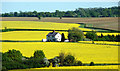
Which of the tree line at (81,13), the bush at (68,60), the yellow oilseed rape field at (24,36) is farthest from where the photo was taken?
the tree line at (81,13)

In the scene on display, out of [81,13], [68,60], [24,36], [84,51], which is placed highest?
[81,13]

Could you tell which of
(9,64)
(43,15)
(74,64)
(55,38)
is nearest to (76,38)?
(55,38)

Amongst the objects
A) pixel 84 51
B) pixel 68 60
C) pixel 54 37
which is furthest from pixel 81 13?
pixel 68 60

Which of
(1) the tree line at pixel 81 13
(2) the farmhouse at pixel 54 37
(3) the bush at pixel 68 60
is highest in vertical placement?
(1) the tree line at pixel 81 13

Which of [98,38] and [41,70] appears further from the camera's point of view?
[98,38]

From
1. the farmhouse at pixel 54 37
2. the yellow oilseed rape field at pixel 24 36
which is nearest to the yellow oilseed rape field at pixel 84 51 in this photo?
the farmhouse at pixel 54 37

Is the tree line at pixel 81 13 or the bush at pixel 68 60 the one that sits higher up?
the tree line at pixel 81 13

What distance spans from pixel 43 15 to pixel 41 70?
146725 millimetres

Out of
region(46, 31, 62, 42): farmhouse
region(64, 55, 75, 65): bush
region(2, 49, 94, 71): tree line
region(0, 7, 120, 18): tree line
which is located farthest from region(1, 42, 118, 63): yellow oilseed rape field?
region(0, 7, 120, 18): tree line

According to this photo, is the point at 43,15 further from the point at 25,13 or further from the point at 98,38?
the point at 98,38

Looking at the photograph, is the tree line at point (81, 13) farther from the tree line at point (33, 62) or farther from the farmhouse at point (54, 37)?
the tree line at point (33, 62)

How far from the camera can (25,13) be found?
17738 cm

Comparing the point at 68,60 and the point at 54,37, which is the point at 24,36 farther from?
the point at 68,60

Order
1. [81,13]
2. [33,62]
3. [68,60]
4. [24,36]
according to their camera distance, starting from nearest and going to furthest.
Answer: [33,62]
[68,60]
[24,36]
[81,13]
